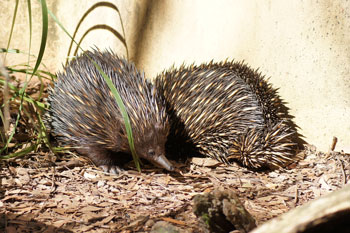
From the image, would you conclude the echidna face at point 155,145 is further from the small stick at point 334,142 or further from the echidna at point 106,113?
the small stick at point 334,142

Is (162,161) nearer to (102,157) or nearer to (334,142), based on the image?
(102,157)

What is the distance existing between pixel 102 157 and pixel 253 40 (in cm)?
176

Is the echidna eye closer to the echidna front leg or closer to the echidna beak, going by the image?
the echidna beak

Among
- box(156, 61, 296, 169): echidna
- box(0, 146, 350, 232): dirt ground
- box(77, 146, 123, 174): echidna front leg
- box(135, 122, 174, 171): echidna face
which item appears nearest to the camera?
box(0, 146, 350, 232): dirt ground

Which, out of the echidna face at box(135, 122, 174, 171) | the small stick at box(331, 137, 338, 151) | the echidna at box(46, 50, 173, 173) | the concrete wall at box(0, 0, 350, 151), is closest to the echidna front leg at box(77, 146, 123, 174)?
the echidna at box(46, 50, 173, 173)

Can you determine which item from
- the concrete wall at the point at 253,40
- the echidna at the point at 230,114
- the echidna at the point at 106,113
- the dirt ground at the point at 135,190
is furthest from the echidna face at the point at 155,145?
the concrete wall at the point at 253,40

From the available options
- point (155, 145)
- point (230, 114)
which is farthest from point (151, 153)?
point (230, 114)

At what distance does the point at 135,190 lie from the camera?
123 inches

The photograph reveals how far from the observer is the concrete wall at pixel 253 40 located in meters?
3.50

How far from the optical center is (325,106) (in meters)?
3.61

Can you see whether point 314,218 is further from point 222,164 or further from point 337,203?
point 222,164

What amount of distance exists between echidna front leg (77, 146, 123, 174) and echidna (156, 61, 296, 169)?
2.04 feet

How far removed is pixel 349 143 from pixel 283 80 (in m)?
0.80

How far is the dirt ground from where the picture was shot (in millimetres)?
2572
